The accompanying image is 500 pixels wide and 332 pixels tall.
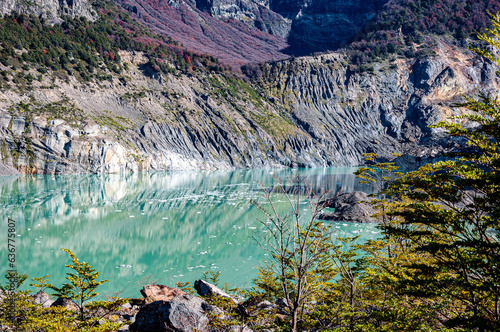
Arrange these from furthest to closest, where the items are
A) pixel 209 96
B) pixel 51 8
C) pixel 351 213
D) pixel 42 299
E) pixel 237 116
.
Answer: pixel 237 116 → pixel 209 96 → pixel 51 8 → pixel 351 213 → pixel 42 299

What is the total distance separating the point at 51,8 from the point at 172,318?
133 meters

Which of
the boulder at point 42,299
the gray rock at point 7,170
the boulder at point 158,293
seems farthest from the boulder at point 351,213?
the gray rock at point 7,170

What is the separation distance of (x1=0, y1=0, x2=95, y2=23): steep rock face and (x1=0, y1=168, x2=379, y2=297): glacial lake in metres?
77.7

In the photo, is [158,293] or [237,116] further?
[237,116]

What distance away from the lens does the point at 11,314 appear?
7758 millimetres

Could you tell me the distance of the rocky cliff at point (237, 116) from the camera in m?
69.9

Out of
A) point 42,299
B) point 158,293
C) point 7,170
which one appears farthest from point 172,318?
point 7,170

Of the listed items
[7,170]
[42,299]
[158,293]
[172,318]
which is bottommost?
[7,170]

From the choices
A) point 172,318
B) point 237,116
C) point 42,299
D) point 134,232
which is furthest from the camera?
point 237,116

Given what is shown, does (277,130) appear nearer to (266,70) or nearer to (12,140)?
(266,70)

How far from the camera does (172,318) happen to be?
8.09 metres

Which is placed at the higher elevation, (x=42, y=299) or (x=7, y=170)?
(x=42, y=299)

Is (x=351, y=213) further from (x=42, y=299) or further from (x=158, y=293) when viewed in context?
(x=42, y=299)

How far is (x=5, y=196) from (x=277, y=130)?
85.2m
